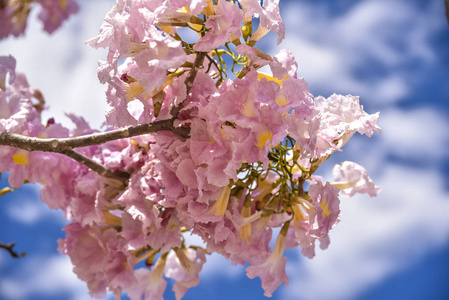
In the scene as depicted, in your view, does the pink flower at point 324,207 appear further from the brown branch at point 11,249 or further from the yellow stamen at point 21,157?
the brown branch at point 11,249

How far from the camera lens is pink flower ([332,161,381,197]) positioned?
1.20 meters

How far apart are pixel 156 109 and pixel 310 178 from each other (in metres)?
0.35

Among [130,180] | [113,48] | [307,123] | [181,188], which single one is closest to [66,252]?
[130,180]

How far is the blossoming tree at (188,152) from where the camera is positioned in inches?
34.4

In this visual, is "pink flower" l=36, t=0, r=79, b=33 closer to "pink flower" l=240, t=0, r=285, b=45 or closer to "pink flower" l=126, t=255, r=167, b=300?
"pink flower" l=126, t=255, r=167, b=300

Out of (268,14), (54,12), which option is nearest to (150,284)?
(268,14)

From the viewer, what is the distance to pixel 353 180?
121 centimetres

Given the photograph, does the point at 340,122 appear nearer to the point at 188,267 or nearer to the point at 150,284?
the point at 188,267

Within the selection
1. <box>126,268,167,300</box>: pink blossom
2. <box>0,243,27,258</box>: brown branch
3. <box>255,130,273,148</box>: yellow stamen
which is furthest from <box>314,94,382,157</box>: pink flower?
<box>0,243,27,258</box>: brown branch

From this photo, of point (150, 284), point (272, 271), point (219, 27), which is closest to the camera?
point (219, 27)

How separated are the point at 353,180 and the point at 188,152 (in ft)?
1.51

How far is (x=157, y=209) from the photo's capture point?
1074mm

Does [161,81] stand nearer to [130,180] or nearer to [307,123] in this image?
[307,123]

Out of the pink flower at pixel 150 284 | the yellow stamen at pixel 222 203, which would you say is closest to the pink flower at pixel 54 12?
the pink flower at pixel 150 284
